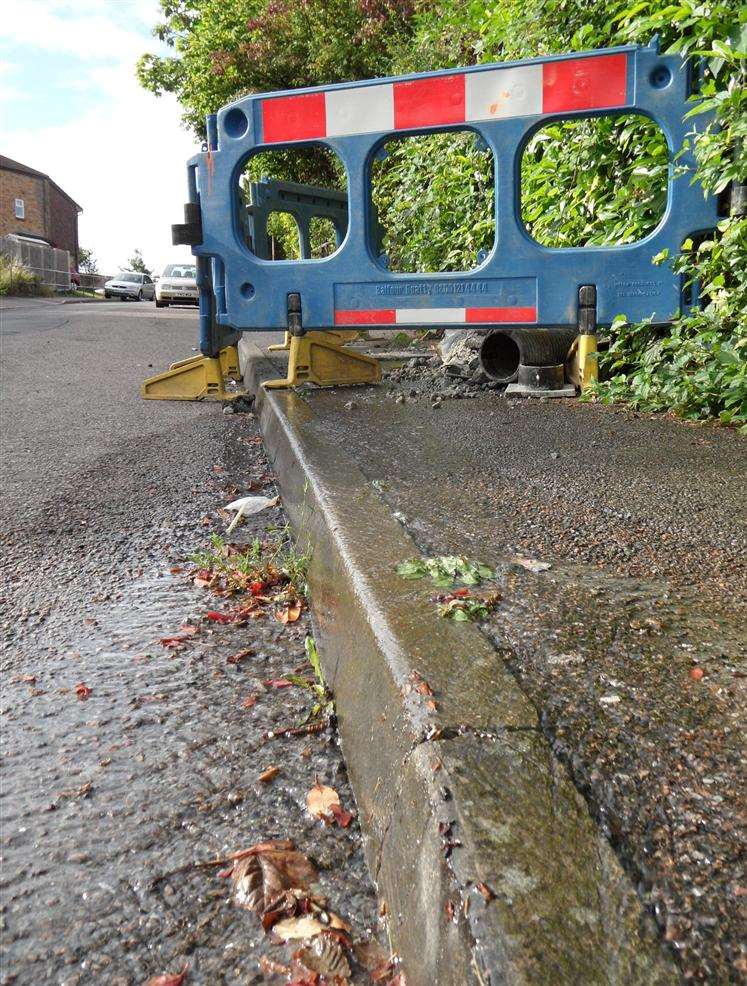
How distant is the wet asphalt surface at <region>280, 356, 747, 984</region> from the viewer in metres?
1.10

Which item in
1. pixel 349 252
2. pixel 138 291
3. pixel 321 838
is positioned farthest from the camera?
pixel 138 291

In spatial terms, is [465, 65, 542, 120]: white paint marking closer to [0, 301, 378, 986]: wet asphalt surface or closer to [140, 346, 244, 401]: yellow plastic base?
[140, 346, 244, 401]: yellow plastic base

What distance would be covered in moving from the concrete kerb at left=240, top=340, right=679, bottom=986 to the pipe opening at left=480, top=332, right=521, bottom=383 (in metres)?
3.72

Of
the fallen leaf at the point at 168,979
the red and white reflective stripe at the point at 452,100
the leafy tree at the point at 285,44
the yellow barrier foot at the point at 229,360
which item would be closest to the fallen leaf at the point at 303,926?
the fallen leaf at the point at 168,979

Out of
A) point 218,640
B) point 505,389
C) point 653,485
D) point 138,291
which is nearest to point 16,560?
point 218,640

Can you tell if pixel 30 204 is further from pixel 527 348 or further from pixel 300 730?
pixel 300 730

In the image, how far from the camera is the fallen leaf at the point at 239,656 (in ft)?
7.04

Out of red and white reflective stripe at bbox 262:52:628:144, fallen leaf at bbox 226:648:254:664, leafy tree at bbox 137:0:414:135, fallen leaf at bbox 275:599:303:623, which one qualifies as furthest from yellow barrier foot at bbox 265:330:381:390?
leafy tree at bbox 137:0:414:135

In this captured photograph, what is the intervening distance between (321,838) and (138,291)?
51.5m

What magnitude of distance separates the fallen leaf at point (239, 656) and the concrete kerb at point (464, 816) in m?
0.25

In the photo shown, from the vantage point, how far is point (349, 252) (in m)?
5.14

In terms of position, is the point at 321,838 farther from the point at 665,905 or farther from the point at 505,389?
the point at 505,389

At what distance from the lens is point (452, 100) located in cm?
476

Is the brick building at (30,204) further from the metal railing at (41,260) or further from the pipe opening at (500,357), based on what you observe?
the pipe opening at (500,357)
